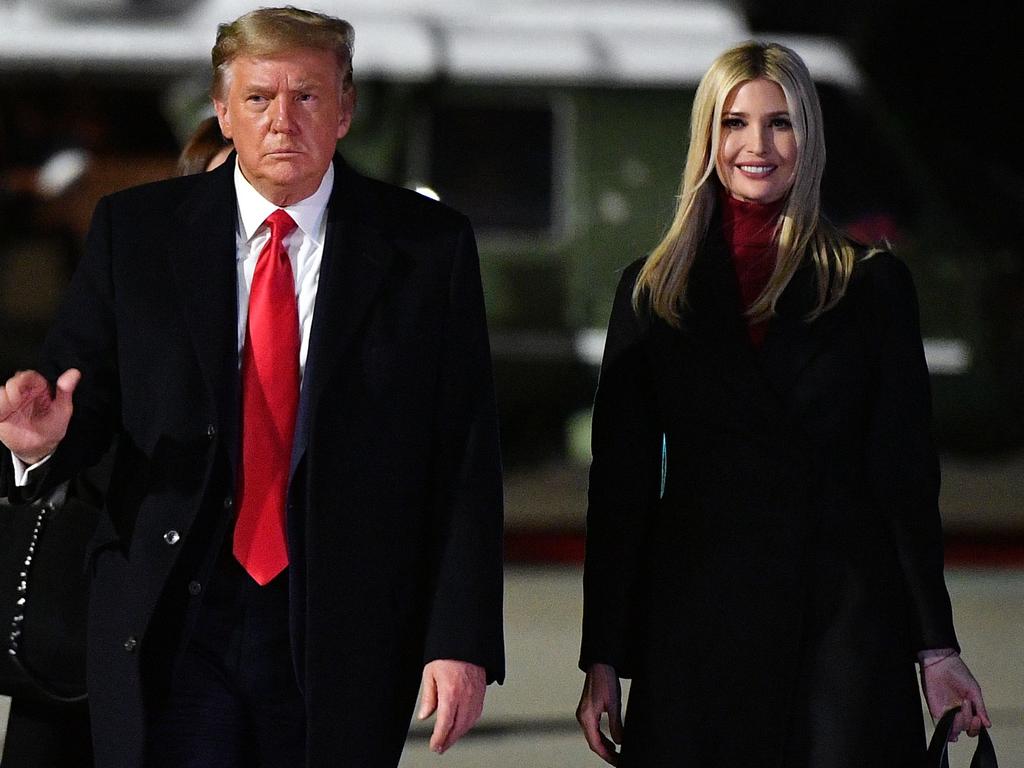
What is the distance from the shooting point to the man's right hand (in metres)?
1.95

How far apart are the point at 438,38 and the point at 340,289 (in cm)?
541

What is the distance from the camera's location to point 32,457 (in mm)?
2035

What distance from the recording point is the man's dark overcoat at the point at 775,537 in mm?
2271

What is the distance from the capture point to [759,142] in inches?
91.7

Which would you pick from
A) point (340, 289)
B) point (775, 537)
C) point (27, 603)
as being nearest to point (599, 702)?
point (775, 537)

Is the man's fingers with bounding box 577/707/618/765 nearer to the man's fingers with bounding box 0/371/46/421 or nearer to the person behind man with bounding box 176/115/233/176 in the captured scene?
the man's fingers with bounding box 0/371/46/421

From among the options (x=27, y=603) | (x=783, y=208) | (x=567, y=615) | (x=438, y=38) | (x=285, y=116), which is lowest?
(x=567, y=615)

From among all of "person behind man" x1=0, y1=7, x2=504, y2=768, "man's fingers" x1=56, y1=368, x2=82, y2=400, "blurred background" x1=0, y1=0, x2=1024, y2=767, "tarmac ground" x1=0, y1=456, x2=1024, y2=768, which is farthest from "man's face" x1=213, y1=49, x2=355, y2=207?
"blurred background" x1=0, y1=0, x2=1024, y2=767

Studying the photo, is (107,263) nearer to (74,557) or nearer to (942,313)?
(74,557)

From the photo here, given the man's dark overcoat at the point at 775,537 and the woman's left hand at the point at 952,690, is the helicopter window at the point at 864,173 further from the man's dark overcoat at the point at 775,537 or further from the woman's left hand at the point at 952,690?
the woman's left hand at the point at 952,690

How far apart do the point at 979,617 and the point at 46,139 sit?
178 inches

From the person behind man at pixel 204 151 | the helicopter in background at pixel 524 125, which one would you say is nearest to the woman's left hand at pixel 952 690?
the person behind man at pixel 204 151

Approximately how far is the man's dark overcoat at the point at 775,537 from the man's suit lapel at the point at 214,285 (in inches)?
24.2

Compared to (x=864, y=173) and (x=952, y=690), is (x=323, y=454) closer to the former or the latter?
(x=952, y=690)
